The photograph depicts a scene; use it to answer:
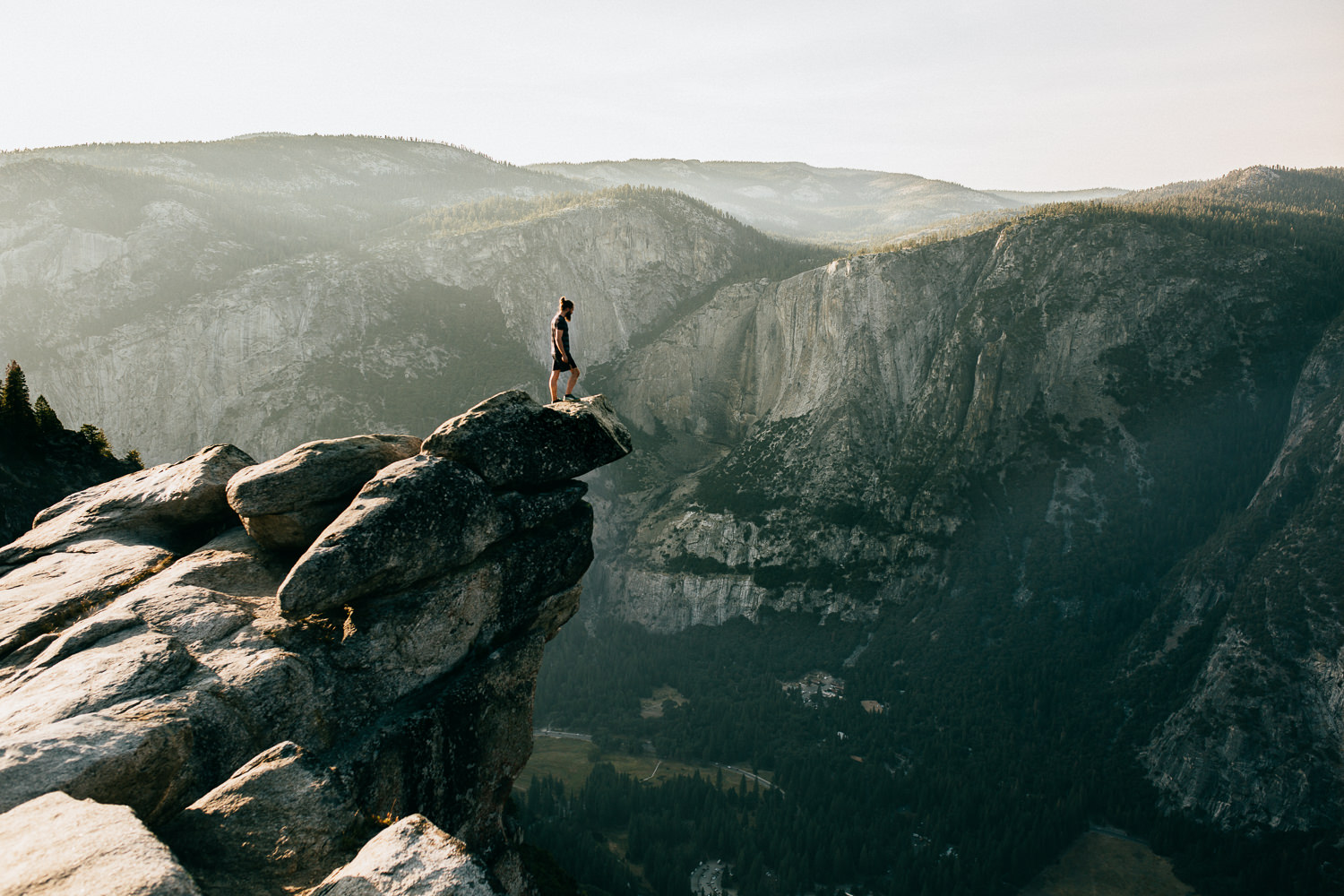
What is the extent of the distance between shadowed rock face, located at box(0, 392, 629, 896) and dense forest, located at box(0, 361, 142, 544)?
52.6 ft

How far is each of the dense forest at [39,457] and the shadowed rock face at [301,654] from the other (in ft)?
52.6

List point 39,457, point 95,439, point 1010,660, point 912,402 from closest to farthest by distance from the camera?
1. point 39,457
2. point 95,439
3. point 1010,660
4. point 912,402

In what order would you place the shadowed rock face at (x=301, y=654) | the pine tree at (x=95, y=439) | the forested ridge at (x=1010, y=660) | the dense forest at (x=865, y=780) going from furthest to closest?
the forested ridge at (x=1010, y=660) < the dense forest at (x=865, y=780) < the pine tree at (x=95, y=439) < the shadowed rock face at (x=301, y=654)

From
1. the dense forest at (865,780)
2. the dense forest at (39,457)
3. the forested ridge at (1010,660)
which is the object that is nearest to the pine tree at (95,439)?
the dense forest at (39,457)

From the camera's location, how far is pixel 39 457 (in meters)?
40.4

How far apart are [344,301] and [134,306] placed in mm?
29574

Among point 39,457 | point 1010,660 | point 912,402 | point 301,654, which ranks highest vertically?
point 301,654

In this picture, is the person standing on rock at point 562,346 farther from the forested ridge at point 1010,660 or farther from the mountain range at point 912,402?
the mountain range at point 912,402

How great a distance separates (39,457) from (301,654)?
35.8 metres

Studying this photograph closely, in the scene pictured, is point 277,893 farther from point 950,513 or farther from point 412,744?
point 950,513

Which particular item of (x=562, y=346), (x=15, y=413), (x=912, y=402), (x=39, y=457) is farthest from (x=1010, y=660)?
(x=15, y=413)

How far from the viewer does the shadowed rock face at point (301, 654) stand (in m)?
12.1

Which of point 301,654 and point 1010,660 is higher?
point 301,654

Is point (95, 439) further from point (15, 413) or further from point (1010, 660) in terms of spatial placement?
point (1010, 660)
